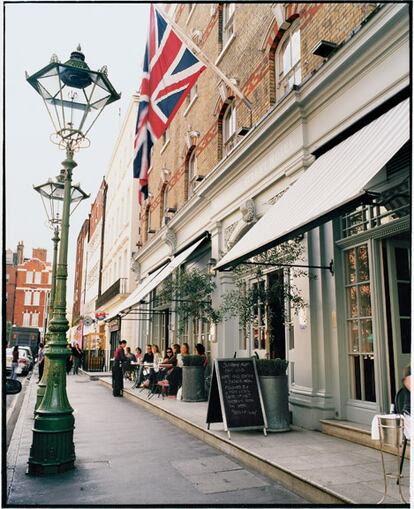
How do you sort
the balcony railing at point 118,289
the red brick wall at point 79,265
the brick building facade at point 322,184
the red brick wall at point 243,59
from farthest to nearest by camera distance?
the red brick wall at point 79,265, the balcony railing at point 118,289, the red brick wall at point 243,59, the brick building facade at point 322,184

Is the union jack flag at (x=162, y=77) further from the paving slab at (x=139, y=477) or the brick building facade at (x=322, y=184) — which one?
the paving slab at (x=139, y=477)

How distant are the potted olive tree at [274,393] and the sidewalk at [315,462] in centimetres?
20

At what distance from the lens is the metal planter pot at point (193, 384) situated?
11.9 meters

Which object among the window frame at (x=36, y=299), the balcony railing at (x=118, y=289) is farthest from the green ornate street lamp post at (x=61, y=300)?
the window frame at (x=36, y=299)

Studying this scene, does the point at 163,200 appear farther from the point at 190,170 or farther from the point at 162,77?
the point at 162,77

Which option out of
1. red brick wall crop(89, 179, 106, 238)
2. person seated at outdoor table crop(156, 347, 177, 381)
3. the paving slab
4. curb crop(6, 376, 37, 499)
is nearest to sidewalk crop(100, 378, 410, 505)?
the paving slab

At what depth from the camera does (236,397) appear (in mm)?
7449

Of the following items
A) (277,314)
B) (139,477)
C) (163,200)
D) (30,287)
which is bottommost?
(139,477)

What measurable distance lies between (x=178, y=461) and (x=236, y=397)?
4.58ft

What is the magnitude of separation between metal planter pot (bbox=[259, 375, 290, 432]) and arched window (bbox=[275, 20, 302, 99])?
5.65m

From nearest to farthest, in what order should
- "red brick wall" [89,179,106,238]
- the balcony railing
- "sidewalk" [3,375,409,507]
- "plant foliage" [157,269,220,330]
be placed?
1. "sidewalk" [3,375,409,507]
2. "plant foliage" [157,269,220,330]
3. the balcony railing
4. "red brick wall" [89,179,106,238]

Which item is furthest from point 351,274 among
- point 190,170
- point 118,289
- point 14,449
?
point 118,289

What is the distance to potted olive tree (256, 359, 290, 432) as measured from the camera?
7539 mm

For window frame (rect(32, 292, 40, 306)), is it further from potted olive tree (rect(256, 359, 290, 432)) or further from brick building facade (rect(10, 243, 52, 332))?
potted olive tree (rect(256, 359, 290, 432))
